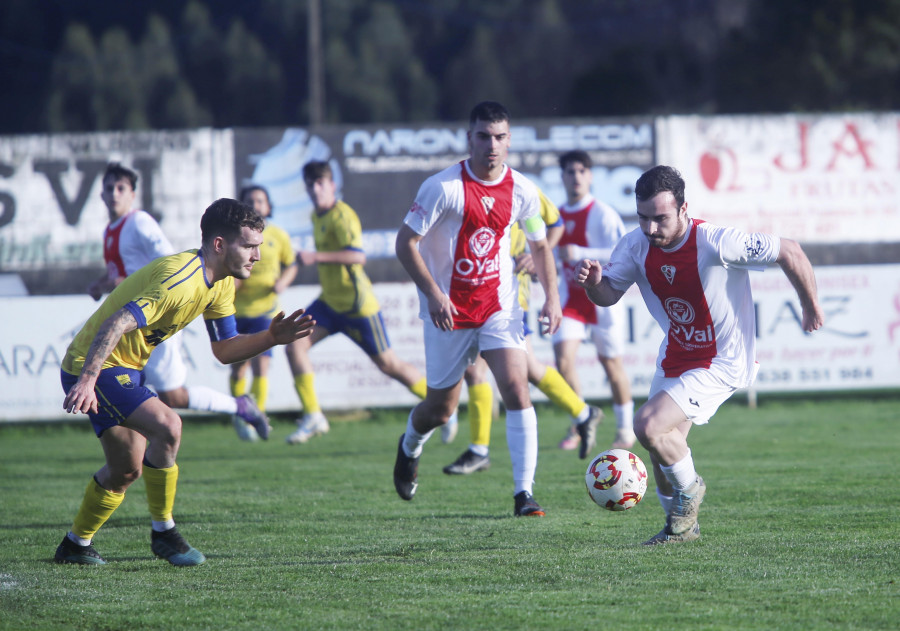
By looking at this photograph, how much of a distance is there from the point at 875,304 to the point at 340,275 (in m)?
6.30

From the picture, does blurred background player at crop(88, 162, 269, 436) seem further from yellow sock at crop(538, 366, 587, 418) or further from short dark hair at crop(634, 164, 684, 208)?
short dark hair at crop(634, 164, 684, 208)

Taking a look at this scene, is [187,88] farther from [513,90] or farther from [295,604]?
[295,604]

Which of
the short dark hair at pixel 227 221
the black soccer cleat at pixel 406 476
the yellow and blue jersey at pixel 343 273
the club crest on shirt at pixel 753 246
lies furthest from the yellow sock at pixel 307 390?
the club crest on shirt at pixel 753 246

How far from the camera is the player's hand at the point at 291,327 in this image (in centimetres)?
503

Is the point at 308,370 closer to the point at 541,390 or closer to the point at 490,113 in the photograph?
the point at 541,390

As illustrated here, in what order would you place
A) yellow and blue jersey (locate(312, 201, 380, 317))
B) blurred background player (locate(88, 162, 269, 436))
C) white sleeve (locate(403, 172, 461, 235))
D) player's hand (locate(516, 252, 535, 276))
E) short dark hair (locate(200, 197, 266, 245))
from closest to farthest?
short dark hair (locate(200, 197, 266, 245)), white sleeve (locate(403, 172, 461, 235)), player's hand (locate(516, 252, 535, 276)), blurred background player (locate(88, 162, 269, 436)), yellow and blue jersey (locate(312, 201, 380, 317))

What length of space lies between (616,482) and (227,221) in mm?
2259

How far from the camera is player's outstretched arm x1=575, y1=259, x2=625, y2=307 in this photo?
206 inches

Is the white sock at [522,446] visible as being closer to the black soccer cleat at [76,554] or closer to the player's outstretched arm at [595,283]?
the player's outstretched arm at [595,283]

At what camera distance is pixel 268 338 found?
521cm

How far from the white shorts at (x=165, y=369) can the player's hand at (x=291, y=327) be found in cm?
306

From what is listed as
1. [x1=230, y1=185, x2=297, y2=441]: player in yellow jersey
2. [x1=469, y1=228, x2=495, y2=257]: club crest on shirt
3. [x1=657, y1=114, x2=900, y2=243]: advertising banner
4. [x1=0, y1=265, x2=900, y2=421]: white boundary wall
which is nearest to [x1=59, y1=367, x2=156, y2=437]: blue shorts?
[x1=469, y1=228, x2=495, y2=257]: club crest on shirt

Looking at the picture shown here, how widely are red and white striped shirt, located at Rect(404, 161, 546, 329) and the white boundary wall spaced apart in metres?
5.74

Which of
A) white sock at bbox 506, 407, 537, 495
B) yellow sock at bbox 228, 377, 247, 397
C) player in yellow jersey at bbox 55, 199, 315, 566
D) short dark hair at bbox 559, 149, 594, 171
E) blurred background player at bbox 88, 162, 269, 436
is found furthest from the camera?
yellow sock at bbox 228, 377, 247, 397
